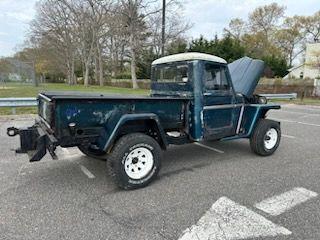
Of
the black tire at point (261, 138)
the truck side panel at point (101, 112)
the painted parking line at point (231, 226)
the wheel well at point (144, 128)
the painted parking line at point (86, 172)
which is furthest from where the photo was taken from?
the black tire at point (261, 138)

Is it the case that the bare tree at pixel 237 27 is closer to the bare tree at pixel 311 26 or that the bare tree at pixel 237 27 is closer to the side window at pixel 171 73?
the bare tree at pixel 311 26

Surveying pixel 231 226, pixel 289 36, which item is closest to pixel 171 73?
pixel 231 226

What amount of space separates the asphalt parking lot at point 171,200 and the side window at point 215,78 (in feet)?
4.63

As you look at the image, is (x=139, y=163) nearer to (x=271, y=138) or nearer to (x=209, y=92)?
(x=209, y=92)

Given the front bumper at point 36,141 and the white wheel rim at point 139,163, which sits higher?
the front bumper at point 36,141

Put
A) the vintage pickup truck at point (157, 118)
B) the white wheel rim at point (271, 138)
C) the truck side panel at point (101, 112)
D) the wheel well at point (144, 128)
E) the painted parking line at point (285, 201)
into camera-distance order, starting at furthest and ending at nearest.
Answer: the white wheel rim at point (271, 138) → the wheel well at point (144, 128) → the vintage pickup truck at point (157, 118) → the truck side panel at point (101, 112) → the painted parking line at point (285, 201)

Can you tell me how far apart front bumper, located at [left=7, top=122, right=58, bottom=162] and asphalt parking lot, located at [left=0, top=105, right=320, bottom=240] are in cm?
52

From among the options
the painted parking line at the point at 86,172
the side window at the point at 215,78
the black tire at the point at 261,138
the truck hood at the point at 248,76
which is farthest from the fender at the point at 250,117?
the painted parking line at the point at 86,172

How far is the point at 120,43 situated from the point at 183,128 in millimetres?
34755

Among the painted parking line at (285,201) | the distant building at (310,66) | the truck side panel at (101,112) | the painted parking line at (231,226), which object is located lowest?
the painted parking line at (231,226)

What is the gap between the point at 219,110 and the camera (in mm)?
5207

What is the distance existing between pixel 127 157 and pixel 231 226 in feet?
5.44

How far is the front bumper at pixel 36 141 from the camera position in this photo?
13.1ft

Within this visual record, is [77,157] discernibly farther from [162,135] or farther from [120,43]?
[120,43]
